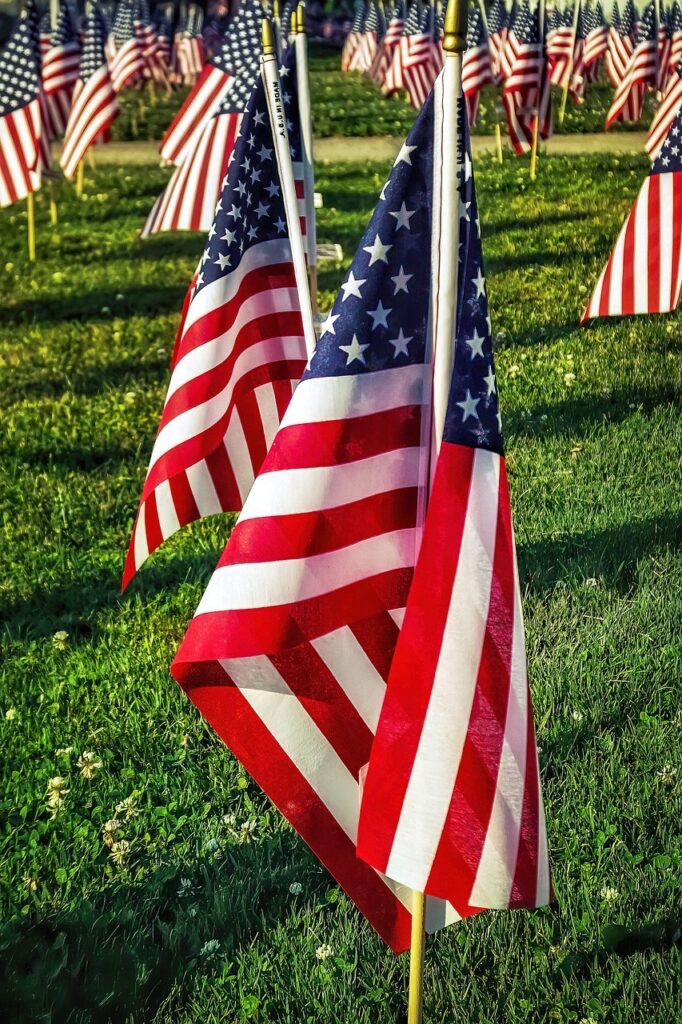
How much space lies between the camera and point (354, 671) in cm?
232

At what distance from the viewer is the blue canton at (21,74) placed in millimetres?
9867

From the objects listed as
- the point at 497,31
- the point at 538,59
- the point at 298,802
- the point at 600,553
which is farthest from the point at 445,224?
the point at 497,31

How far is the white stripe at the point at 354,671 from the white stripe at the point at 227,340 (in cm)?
131

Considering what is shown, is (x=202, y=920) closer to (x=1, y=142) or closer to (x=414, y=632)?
(x=414, y=632)

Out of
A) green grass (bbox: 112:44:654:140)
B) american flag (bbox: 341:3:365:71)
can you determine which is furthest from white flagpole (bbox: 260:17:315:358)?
american flag (bbox: 341:3:365:71)

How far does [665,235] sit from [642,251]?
166 millimetres

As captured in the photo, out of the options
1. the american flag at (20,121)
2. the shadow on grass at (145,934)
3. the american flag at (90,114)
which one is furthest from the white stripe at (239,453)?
the american flag at (90,114)

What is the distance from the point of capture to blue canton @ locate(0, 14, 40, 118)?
9.87 meters

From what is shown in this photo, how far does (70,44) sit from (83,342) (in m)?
5.70

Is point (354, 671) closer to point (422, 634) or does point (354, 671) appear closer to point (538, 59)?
point (422, 634)

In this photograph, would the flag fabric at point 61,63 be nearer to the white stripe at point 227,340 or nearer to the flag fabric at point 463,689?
the white stripe at point 227,340

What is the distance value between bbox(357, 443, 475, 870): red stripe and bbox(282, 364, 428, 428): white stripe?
20 centimetres

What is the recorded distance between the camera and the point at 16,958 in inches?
113

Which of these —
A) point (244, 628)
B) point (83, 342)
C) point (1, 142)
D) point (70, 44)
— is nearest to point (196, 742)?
point (244, 628)
